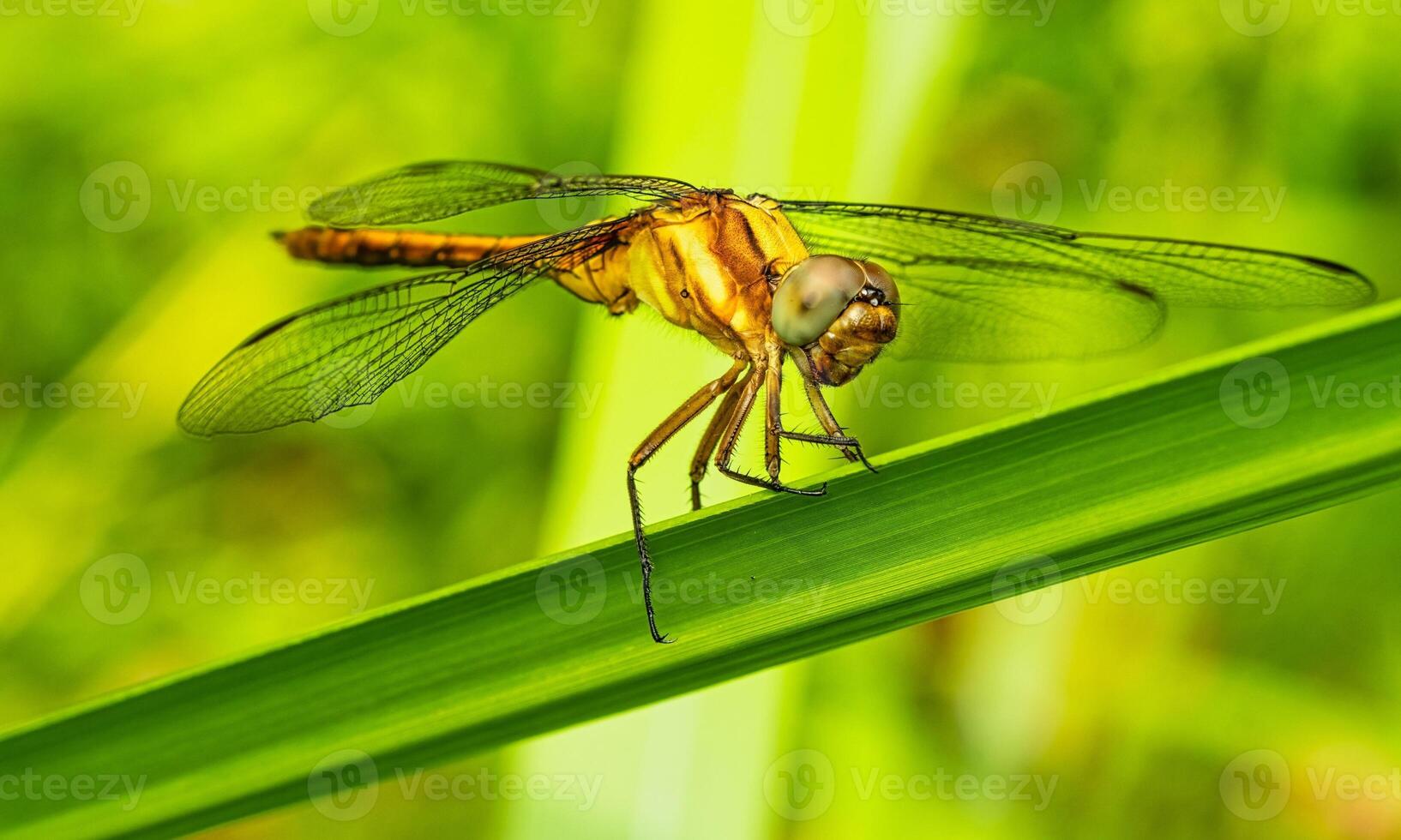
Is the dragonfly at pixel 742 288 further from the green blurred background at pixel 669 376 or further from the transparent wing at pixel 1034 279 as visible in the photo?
the green blurred background at pixel 669 376

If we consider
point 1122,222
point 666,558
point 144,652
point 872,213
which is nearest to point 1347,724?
point 1122,222

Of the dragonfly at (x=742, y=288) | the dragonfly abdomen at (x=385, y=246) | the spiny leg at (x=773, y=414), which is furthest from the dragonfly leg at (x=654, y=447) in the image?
the dragonfly abdomen at (x=385, y=246)

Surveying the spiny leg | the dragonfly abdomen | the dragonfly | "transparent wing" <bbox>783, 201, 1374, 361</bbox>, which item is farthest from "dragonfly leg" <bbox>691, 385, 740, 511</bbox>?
the dragonfly abdomen

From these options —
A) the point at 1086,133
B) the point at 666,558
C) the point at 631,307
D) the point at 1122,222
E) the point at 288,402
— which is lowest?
the point at 666,558

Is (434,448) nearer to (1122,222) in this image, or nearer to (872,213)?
(872,213)

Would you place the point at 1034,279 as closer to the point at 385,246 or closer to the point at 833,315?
the point at 833,315

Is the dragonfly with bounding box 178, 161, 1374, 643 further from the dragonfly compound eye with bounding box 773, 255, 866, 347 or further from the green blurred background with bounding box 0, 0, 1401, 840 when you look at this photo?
the green blurred background with bounding box 0, 0, 1401, 840
